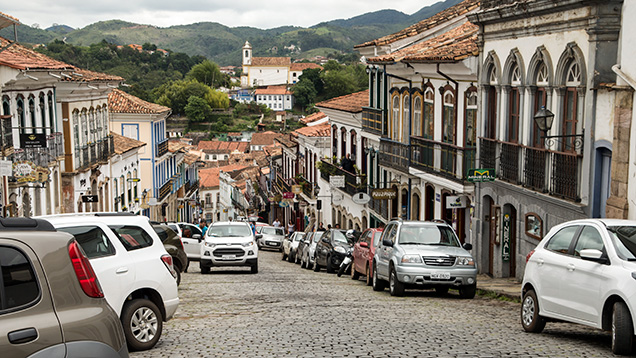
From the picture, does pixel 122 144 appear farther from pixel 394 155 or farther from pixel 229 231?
pixel 229 231

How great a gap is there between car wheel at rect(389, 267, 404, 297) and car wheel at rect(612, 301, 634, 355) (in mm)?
7335

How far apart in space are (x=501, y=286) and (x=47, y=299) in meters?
14.8

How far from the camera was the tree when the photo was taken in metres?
183

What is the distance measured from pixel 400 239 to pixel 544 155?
158 inches

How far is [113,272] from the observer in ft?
32.2

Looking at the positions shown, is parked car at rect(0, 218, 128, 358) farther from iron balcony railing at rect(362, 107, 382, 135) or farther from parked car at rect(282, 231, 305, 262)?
iron balcony railing at rect(362, 107, 382, 135)

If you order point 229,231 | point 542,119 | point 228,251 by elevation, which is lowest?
point 228,251

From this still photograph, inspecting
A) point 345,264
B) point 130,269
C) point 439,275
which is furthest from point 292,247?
point 130,269

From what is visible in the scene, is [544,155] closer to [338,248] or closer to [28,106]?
[338,248]

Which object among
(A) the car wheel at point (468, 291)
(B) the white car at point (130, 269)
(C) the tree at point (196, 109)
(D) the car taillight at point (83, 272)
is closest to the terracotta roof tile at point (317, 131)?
(A) the car wheel at point (468, 291)

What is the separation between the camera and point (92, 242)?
9984 mm

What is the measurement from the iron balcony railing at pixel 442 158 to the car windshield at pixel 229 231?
6256 millimetres

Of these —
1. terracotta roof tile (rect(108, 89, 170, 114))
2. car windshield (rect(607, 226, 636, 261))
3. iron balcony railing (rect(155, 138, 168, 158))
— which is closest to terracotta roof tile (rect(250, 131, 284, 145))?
iron balcony railing (rect(155, 138, 168, 158))

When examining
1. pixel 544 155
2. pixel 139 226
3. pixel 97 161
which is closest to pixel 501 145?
pixel 544 155
